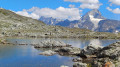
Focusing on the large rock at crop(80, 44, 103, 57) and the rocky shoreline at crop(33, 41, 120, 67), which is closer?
the rocky shoreline at crop(33, 41, 120, 67)

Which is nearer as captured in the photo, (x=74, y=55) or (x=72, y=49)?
(x=74, y=55)

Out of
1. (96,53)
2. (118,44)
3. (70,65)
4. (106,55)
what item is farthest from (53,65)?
(118,44)

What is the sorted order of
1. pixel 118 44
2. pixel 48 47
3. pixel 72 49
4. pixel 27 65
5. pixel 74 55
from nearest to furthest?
pixel 27 65 → pixel 118 44 → pixel 74 55 → pixel 72 49 → pixel 48 47

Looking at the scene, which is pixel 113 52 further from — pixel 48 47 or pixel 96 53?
pixel 48 47

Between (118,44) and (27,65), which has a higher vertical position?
(118,44)

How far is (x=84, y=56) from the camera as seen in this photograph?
2913 inches

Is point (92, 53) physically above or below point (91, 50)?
below

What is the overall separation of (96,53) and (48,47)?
36.4m

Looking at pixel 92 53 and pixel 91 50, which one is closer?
pixel 91 50

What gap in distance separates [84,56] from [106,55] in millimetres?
12142

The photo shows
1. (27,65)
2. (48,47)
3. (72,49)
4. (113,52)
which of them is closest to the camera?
(27,65)

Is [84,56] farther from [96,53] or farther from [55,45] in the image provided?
[55,45]

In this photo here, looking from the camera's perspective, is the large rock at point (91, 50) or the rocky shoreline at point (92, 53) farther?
the large rock at point (91, 50)

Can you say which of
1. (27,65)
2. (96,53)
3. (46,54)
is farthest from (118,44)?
(27,65)
